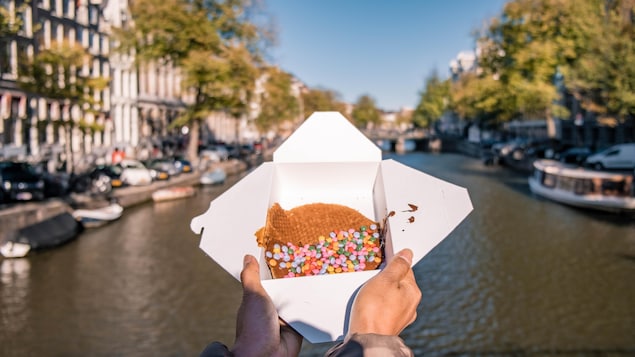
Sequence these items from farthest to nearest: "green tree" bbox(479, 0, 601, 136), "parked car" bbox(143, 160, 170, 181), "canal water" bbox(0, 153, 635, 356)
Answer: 1. "green tree" bbox(479, 0, 601, 136)
2. "parked car" bbox(143, 160, 170, 181)
3. "canal water" bbox(0, 153, 635, 356)

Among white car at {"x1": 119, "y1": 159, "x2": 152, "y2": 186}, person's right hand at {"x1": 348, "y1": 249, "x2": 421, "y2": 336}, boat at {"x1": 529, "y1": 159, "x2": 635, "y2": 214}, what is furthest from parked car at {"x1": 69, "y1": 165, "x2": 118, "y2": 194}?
person's right hand at {"x1": 348, "y1": 249, "x2": 421, "y2": 336}

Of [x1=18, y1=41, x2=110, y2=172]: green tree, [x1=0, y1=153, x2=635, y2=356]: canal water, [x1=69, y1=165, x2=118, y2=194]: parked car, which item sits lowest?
[x1=0, y1=153, x2=635, y2=356]: canal water

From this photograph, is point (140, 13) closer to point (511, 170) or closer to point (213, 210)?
point (511, 170)

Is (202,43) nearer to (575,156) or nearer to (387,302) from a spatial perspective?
(575,156)

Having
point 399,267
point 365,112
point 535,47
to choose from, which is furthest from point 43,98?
point 365,112

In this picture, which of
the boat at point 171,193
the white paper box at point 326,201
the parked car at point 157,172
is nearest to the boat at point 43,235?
the boat at point 171,193

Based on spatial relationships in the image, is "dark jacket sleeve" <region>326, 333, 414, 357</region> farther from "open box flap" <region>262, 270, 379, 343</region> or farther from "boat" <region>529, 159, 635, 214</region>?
"boat" <region>529, 159, 635, 214</region>

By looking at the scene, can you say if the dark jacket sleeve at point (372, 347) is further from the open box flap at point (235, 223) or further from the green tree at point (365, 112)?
the green tree at point (365, 112)
